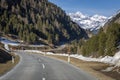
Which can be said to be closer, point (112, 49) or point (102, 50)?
point (112, 49)

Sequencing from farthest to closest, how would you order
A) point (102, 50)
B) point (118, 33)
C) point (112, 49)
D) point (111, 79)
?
point (102, 50)
point (118, 33)
point (112, 49)
point (111, 79)

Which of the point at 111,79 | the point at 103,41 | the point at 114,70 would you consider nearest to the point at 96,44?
the point at 103,41

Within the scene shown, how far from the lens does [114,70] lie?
30.7 m

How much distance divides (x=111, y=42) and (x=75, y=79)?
5921cm

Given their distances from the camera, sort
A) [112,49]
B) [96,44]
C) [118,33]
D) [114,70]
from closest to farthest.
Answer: [114,70]
[112,49]
[118,33]
[96,44]

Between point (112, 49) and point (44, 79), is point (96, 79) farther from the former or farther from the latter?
point (112, 49)

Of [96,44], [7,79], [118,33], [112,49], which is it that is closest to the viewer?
[7,79]

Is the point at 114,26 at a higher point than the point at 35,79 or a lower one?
higher

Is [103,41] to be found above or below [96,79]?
above

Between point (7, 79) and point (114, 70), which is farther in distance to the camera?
point (114, 70)

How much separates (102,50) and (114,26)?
329 inches

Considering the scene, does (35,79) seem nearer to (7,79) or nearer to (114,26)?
(7,79)

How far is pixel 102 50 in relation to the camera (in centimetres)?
9138

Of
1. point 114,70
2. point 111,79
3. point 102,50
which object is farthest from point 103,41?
point 111,79
